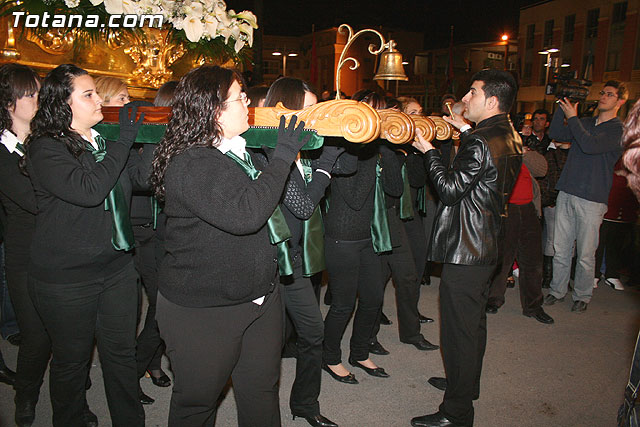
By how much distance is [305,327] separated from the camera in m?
2.70

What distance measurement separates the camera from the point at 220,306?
187 centimetres

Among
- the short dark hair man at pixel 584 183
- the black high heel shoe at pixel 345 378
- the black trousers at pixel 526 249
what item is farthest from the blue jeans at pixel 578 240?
the black high heel shoe at pixel 345 378

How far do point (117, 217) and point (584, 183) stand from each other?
4412 mm

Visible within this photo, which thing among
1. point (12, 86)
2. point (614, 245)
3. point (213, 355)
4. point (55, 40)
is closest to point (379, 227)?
point (213, 355)

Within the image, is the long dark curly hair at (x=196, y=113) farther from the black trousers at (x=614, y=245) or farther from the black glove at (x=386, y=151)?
the black trousers at (x=614, y=245)

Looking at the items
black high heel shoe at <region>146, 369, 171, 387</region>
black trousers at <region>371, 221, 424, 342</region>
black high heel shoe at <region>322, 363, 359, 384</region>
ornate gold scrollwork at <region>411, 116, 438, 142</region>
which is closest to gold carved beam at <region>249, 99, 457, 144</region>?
ornate gold scrollwork at <region>411, 116, 438, 142</region>

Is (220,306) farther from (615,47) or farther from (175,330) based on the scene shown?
(615,47)

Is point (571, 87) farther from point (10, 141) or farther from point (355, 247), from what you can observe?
point (10, 141)

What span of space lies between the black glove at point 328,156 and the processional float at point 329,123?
25 centimetres

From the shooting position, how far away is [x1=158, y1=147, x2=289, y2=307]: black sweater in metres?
1.75

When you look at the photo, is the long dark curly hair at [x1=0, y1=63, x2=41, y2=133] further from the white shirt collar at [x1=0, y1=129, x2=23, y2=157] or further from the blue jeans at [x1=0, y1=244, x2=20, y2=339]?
the blue jeans at [x1=0, y1=244, x2=20, y2=339]

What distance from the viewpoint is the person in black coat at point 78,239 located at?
85.0 inches

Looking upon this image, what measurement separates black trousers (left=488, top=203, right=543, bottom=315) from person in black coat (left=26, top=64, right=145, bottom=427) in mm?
3688

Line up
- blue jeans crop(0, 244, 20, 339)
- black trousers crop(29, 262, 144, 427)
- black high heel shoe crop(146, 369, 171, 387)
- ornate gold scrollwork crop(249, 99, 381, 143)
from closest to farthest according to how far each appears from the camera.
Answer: ornate gold scrollwork crop(249, 99, 381, 143), black trousers crop(29, 262, 144, 427), black high heel shoe crop(146, 369, 171, 387), blue jeans crop(0, 244, 20, 339)
